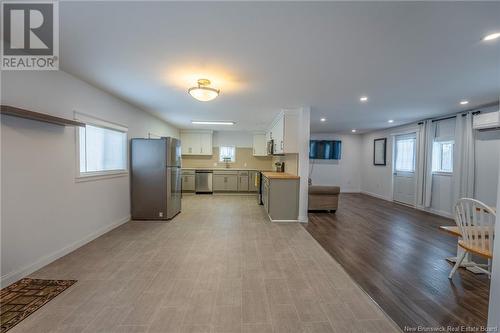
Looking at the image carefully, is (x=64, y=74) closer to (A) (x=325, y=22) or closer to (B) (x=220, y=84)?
(B) (x=220, y=84)

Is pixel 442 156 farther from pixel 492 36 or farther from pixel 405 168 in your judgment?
pixel 492 36

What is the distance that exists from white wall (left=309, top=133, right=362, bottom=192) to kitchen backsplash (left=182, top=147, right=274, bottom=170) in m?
2.11

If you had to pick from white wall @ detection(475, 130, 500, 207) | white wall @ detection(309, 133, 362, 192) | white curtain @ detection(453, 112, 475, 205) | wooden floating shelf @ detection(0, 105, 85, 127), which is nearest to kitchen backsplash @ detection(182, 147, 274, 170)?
white wall @ detection(309, 133, 362, 192)

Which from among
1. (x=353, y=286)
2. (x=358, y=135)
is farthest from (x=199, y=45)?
(x=358, y=135)

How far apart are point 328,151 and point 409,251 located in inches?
259

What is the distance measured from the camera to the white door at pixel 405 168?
22.7 ft

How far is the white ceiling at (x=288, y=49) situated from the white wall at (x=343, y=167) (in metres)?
5.68

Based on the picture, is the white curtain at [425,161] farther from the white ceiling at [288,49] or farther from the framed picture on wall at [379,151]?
the white ceiling at [288,49]

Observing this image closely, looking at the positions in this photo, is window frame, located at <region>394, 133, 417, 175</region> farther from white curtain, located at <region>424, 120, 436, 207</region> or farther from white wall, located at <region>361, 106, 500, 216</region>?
white curtain, located at <region>424, 120, 436, 207</region>

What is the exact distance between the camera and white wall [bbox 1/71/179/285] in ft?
7.79

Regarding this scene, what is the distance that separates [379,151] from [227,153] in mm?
5916

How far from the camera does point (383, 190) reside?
8.31m

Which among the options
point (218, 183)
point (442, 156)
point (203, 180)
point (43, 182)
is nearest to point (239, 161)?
point (218, 183)

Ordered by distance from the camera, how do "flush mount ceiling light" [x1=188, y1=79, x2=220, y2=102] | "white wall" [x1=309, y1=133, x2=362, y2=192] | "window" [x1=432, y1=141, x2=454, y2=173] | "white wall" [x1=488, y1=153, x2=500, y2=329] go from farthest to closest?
"white wall" [x1=309, y1=133, x2=362, y2=192] < "window" [x1=432, y1=141, x2=454, y2=173] < "flush mount ceiling light" [x1=188, y1=79, x2=220, y2=102] < "white wall" [x1=488, y1=153, x2=500, y2=329]
